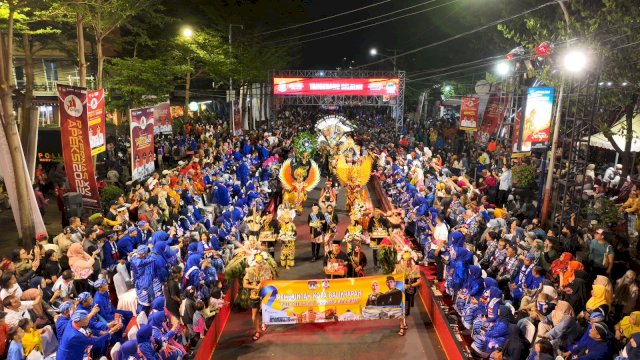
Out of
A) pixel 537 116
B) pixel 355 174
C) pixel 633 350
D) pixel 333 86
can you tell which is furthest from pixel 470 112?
pixel 633 350

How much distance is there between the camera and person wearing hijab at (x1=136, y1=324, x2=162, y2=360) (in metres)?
6.07

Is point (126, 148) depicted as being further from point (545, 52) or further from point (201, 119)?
point (545, 52)

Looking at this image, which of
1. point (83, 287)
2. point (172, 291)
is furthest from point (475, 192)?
point (83, 287)

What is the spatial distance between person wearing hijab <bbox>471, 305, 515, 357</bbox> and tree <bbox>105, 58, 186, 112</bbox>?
686 inches

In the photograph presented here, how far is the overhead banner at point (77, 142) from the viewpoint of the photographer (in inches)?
430

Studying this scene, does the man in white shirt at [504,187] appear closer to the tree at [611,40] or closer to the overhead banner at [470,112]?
the tree at [611,40]

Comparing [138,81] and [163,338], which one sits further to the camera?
[138,81]

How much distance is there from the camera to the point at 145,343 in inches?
241

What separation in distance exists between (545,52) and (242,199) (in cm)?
857

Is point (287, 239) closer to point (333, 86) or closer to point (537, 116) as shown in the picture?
point (537, 116)

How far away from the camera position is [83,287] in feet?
26.0

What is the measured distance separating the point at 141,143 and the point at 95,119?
192 centimetres

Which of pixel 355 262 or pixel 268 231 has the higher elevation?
pixel 268 231

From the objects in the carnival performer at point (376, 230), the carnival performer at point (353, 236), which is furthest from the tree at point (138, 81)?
the carnival performer at point (353, 236)
